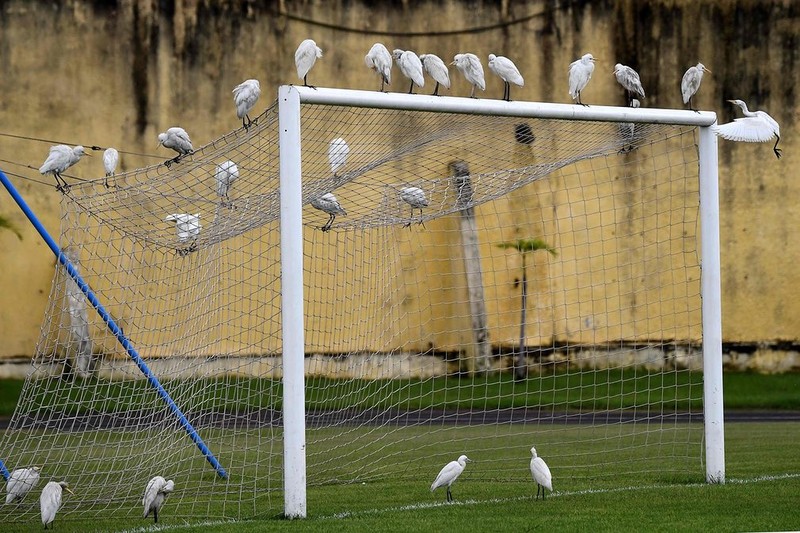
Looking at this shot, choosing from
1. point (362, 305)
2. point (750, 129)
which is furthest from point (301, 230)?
point (362, 305)

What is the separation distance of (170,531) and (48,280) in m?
12.5

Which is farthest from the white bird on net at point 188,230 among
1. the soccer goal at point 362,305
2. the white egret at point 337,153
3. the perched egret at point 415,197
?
the perched egret at point 415,197

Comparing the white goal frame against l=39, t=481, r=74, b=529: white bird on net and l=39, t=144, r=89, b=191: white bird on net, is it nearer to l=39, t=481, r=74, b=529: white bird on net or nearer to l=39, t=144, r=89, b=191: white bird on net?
l=39, t=481, r=74, b=529: white bird on net

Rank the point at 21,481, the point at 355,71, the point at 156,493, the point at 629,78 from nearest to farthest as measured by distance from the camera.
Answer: the point at 156,493 < the point at 21,481 < the point at 629,78 < the point at 355,71

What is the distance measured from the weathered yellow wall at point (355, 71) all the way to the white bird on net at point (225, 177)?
27.8ft

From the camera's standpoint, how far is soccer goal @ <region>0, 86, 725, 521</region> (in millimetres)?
10281

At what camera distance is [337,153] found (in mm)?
10562

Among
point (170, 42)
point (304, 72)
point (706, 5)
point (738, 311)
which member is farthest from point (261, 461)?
point (706, 5)

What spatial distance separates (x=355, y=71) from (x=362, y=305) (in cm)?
709

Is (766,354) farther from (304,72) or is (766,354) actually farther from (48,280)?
(304,72)

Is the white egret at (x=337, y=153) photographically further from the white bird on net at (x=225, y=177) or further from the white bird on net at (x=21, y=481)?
the white bird on net at (x=21, y=481)

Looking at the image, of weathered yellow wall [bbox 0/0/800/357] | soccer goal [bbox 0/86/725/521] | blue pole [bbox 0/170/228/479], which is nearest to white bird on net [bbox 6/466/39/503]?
soccer goal [bbox 0/86/725/521]

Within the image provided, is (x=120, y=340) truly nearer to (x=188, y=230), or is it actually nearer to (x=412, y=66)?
(x=188, y=230)

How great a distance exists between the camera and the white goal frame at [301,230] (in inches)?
346
